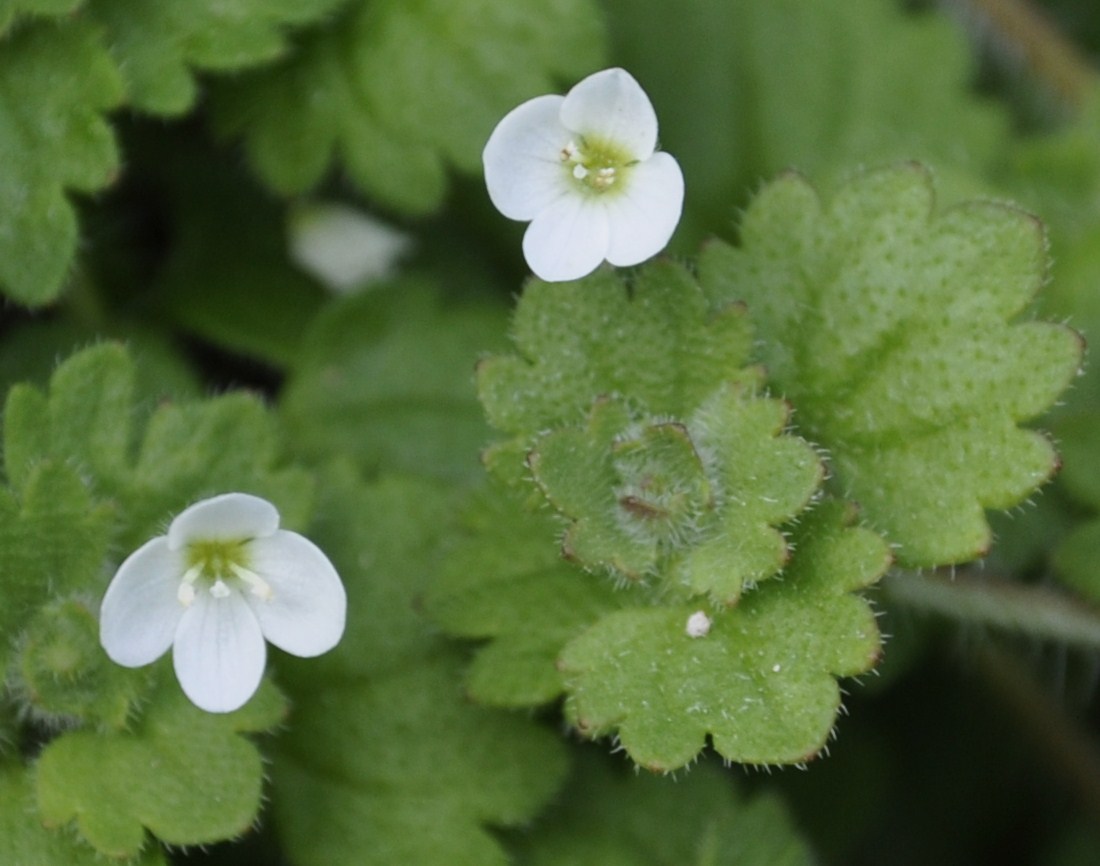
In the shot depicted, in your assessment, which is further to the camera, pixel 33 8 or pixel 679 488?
pixel 33 8

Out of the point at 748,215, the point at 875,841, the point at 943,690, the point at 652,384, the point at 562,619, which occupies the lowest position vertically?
the point at 875,841

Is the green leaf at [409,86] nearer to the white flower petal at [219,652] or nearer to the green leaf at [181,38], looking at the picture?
the green leaf at [181,38]

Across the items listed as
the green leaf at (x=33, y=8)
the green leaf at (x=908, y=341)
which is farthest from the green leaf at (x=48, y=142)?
the green leaf at (x=908, y=341)

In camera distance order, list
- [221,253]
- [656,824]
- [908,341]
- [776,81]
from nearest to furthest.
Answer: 1. [908,341]
2. [656,824]
3. [221,253]
4. [776,81]

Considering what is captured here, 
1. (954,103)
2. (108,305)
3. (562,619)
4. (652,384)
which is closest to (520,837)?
(562,619)

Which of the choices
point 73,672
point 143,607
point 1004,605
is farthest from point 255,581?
point 1004,605

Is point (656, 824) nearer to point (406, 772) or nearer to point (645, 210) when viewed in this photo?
point (406, 772)

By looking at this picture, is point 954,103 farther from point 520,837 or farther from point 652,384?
point 520,837
